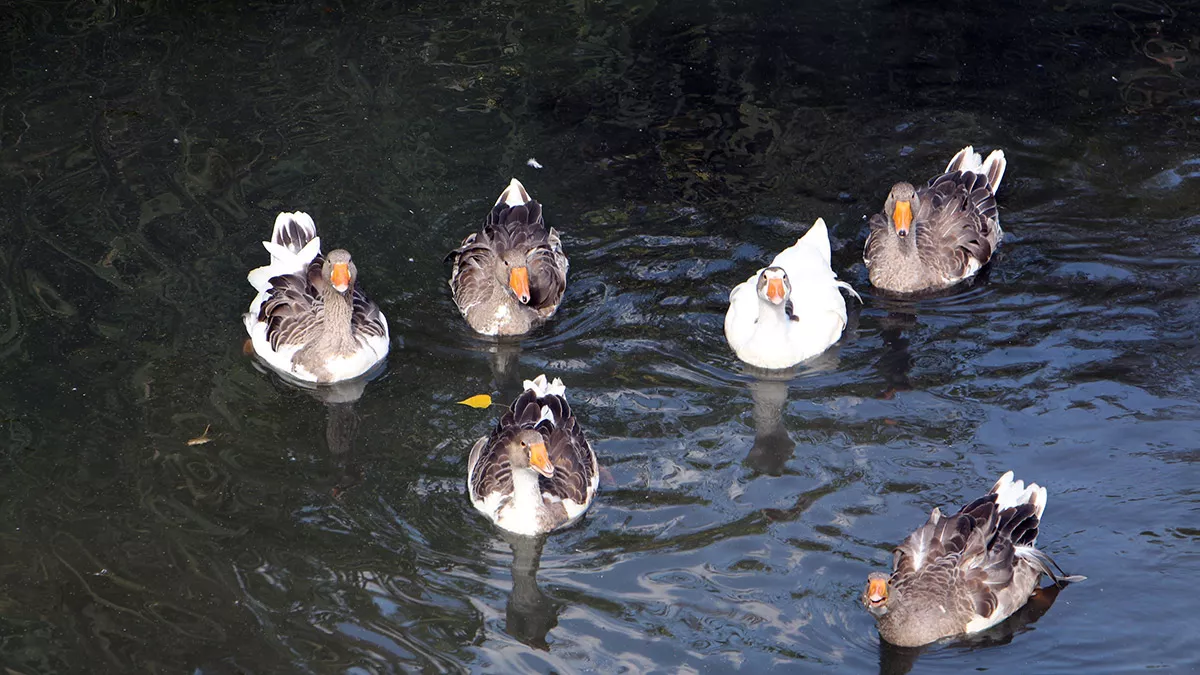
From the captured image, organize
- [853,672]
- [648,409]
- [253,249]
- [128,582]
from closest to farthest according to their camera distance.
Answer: [853,672], [128,582], [648,409], [253,249]

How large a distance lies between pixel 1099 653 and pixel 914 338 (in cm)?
372

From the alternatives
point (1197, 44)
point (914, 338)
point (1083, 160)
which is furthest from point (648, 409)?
point (1197, 44)

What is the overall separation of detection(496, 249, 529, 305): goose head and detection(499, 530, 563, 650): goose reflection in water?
2.58m

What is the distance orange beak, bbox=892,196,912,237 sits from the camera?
11.1 metres

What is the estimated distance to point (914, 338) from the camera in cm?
1090

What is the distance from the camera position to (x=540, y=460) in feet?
28.2

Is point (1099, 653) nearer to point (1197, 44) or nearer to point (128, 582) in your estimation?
point (128, 582)

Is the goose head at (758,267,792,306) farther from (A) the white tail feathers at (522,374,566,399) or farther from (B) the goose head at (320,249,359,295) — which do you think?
(B) the goose head at (320,249,359,295)

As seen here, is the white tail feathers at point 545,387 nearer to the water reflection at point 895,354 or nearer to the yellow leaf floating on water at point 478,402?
the yellow leaf floating on water at point 478,402

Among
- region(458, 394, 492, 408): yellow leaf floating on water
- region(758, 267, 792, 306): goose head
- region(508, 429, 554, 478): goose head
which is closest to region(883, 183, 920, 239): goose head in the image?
region(758, 267, 792, 306): goose head

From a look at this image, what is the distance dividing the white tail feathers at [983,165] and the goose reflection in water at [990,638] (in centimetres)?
494

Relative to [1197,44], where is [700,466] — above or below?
below

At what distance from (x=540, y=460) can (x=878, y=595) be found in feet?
7.90

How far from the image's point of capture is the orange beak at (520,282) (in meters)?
10.5
